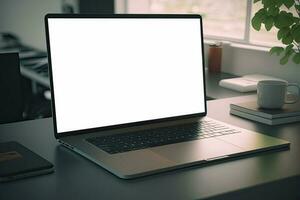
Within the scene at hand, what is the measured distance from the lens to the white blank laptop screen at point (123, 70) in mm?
1112

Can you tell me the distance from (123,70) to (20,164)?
38cm

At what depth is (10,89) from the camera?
1.53 metres

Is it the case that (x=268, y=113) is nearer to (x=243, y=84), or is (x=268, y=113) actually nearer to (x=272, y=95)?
(x=272, y=95)

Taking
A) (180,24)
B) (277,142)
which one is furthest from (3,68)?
(277,142)

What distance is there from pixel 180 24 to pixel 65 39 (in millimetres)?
355

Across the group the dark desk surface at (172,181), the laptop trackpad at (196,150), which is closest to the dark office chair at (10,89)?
the dark desk surface at (172,181)

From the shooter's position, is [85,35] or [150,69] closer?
[85,35]

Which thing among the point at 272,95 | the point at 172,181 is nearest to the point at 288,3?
the point at 272,95

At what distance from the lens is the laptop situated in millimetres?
1058

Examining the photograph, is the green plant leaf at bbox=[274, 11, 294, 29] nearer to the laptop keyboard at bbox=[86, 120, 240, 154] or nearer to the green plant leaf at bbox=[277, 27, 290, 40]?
the green plant leaf at bbox=[277, 27, 290, 40]

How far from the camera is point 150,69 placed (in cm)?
125

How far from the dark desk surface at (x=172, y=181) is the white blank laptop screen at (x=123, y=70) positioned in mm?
140

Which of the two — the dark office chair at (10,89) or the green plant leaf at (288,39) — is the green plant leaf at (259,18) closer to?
the green plant leaf at (288,39)

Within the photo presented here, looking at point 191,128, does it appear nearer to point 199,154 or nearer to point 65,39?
point 199,154
